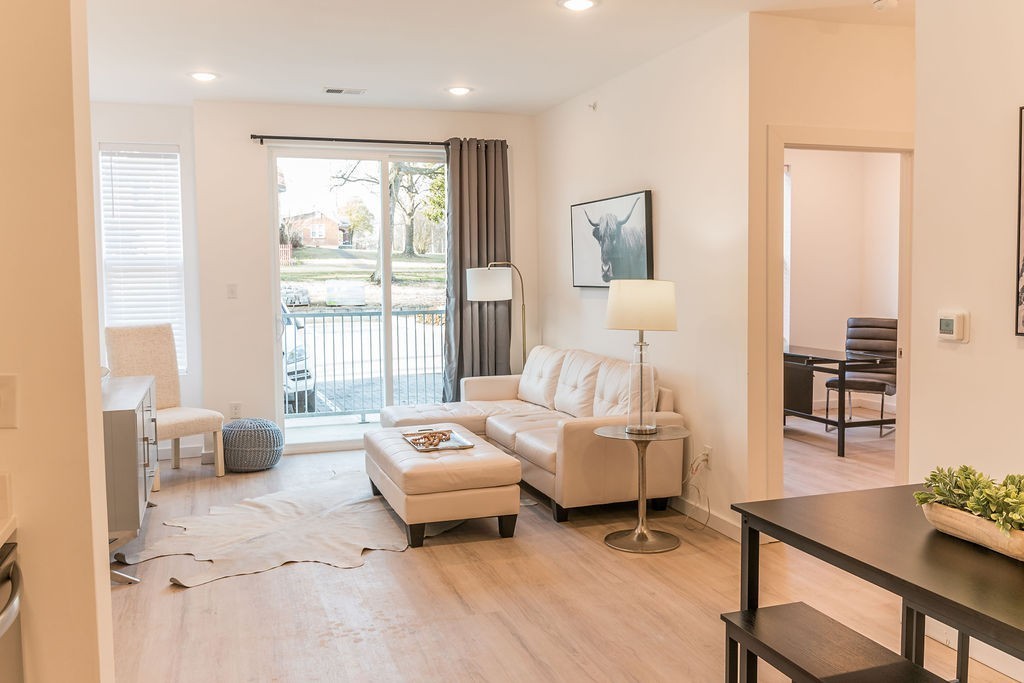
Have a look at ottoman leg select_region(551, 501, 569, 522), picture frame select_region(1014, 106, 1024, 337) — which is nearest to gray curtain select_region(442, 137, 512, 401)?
ottoman leg select_region(551, 501, 569, 522)

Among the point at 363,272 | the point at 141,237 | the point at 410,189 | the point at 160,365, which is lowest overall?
the point at 160,365

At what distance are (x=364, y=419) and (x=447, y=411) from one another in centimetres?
160

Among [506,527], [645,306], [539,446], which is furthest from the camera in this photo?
[539,446]

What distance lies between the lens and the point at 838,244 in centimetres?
824

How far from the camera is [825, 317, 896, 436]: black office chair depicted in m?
6.66

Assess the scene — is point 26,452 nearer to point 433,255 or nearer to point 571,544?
point 571,544

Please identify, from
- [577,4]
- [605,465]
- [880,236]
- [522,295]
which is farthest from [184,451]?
[880,236]

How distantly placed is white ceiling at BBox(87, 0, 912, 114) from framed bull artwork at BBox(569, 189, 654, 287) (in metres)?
0.86

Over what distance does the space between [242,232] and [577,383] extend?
278cm

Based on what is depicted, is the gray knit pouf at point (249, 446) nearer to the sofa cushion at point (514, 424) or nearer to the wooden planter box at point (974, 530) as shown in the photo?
the sofa cushion at point (514, 424)

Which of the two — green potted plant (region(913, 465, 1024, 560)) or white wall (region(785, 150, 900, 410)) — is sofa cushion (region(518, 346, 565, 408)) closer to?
white wall (region(785, 150, 900, 410))

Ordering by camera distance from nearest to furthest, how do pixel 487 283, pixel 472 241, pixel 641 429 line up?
1. pixel 641 429
2. pixel 487 283
3. pixel 472 241

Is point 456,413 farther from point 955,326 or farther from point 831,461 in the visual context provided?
point 955,326

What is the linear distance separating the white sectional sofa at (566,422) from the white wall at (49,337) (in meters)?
3.03
